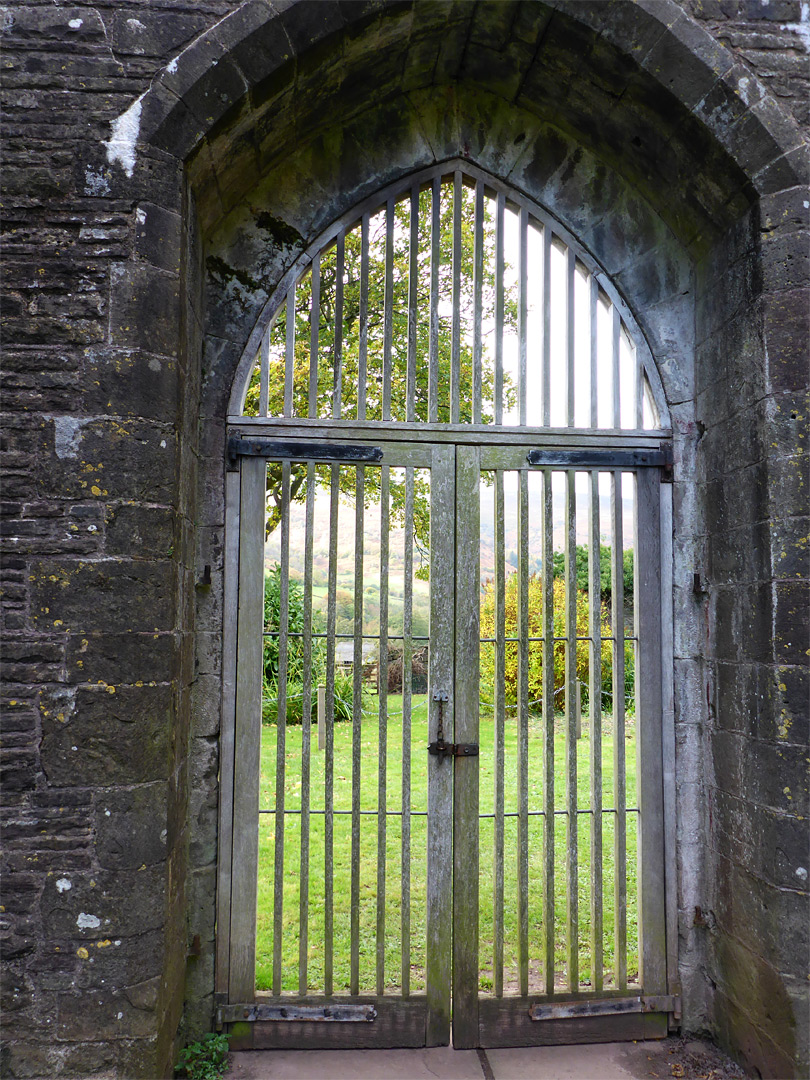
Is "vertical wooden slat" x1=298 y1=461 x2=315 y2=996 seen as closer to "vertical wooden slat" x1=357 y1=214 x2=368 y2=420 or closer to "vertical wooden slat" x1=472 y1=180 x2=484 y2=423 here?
"vertical wooden slat" x1=357 y1=214 x2=368 y2=420

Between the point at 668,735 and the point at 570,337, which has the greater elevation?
the point at 570,337

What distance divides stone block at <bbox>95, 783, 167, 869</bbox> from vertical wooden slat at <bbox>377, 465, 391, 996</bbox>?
111 cm

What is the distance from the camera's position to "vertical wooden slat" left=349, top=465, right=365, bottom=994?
11.1 feet

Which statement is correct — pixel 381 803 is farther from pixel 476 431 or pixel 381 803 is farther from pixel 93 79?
pixel 93 79

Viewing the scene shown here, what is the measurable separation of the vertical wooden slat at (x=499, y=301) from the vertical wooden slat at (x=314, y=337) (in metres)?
0.92

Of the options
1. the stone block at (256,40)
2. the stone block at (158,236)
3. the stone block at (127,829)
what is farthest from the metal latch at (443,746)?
the stone block at (256,40)

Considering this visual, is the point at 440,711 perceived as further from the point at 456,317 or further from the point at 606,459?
the point at 456,317

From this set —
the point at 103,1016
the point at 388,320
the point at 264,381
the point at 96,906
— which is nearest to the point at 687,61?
the point at 388,320

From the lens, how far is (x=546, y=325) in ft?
12.2

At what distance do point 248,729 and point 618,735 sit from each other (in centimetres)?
185

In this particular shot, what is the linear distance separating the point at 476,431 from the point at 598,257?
3.85 ft

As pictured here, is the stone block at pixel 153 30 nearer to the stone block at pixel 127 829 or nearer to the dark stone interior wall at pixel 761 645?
the dark stone interior wall at pixel 761 645

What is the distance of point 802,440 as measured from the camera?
10.1 ft

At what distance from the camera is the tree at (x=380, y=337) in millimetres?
3654
